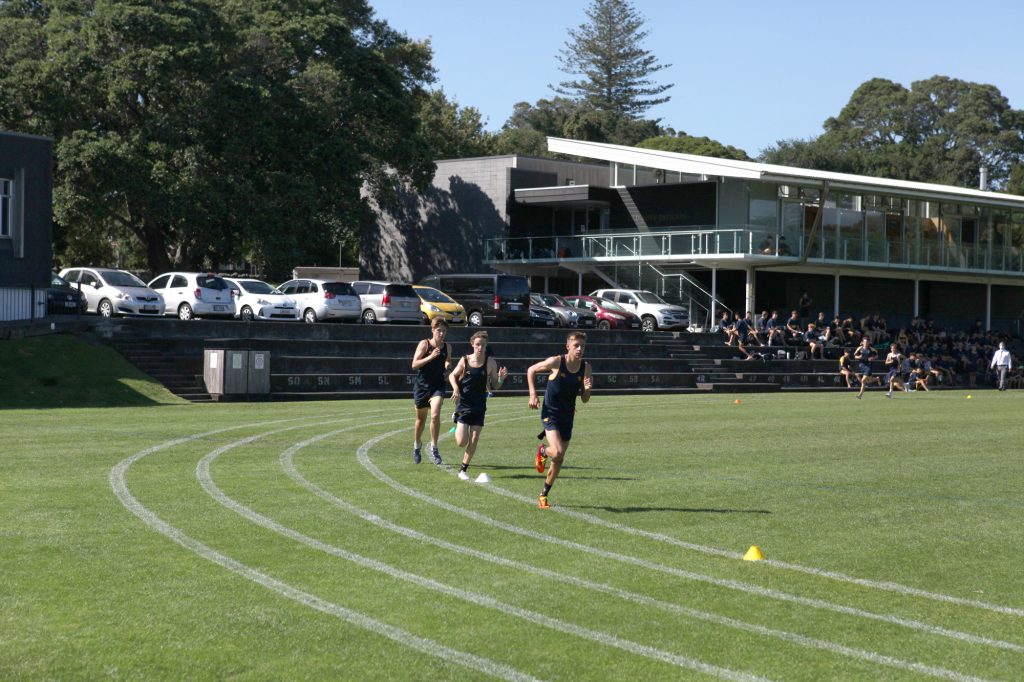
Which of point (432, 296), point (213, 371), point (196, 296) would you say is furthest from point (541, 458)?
point (432, 296)

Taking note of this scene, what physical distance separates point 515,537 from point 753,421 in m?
15.5

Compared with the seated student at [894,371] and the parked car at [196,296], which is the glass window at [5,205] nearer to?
the parked car at [196,296]

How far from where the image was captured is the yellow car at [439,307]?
4362 centimetres

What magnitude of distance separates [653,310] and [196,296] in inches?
721

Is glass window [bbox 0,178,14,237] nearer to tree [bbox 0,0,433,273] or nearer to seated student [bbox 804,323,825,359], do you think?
tree [bbox 0,0,433,273]

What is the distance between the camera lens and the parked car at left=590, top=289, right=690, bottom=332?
48094 millimetres

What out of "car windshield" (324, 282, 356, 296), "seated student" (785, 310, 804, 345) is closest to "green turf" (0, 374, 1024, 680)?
"car windshield" (324, 282, 356, 296)

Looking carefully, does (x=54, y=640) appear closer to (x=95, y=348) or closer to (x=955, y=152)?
(x=95, y=348)

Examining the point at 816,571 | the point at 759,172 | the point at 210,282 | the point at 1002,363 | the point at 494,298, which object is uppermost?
the point at 759,172

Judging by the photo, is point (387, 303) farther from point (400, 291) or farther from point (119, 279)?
point (119, 279)

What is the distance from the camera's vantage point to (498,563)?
33.0 ft

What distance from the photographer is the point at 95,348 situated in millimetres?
31703

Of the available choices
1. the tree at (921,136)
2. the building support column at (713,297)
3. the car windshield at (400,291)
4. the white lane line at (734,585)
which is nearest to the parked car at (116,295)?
the car windshield at (400,291)

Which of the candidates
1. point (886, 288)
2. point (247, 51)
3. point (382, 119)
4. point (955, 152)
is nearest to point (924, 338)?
point (886, 288)
